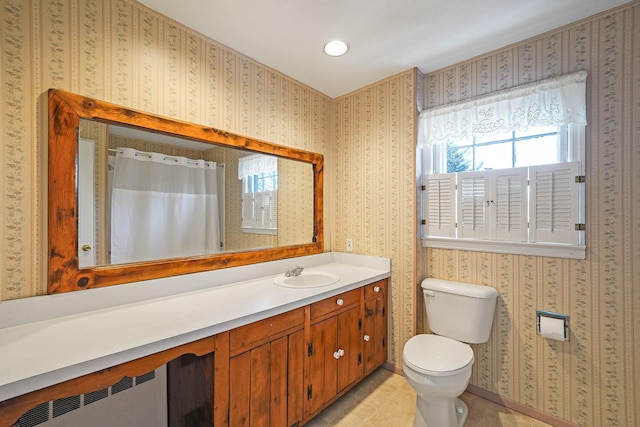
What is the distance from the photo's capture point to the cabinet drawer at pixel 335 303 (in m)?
1.64

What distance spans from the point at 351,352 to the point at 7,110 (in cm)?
218

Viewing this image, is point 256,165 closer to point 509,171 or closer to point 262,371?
point 262,371

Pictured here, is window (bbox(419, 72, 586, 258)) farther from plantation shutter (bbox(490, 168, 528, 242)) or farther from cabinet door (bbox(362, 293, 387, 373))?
cabinet door (bbox(362, 293, 387, 373))

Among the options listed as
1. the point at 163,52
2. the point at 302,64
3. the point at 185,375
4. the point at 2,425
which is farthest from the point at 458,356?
the point at 163,52

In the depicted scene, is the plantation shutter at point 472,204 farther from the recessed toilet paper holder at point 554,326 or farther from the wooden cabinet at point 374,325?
the wooden cabinet at point 374,325

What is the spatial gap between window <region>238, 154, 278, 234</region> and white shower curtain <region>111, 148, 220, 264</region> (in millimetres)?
219

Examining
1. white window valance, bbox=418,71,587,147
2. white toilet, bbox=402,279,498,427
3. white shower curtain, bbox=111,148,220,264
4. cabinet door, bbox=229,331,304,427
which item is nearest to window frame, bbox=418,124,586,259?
white window valance, bbox=418,71,587,147

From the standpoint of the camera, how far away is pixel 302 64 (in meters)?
2.06

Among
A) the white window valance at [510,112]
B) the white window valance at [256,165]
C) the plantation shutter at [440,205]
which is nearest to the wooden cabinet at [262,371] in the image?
the plantation shutter at [440,205]

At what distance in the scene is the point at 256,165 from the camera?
2029 mm

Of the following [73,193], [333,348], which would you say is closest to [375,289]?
[333,348]

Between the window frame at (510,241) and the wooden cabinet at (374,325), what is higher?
the window frame at (510,241)

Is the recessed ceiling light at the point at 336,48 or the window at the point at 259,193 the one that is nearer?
the recessed ceiling light at the point at 336,48

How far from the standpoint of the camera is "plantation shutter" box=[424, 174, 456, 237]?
2070 millimetres
